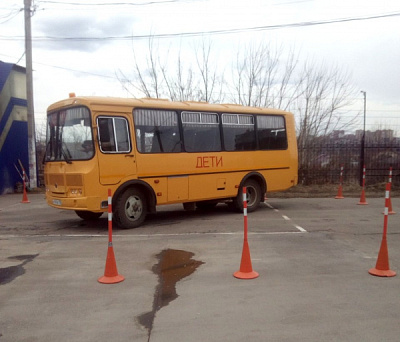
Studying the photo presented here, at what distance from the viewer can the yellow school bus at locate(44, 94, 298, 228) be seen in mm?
8570

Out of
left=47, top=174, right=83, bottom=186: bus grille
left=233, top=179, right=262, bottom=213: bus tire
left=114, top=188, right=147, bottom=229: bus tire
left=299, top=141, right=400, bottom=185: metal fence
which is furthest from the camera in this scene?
left=299, top=141, right=400, bottom=185: metal fence

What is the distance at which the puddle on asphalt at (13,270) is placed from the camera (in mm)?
5625

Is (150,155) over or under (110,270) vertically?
over

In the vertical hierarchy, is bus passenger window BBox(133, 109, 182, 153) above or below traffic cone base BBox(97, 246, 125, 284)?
above

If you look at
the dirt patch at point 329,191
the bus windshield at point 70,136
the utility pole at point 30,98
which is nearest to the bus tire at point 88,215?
the bus windshield at point 70,136

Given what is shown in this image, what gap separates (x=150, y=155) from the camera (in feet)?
30.7

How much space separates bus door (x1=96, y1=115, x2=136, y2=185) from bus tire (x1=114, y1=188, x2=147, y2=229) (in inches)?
18.2

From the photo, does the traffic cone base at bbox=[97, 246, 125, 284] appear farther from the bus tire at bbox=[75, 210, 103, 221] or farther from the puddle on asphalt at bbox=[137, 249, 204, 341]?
the bus tire at bbox=[75, 210, 103, 221]

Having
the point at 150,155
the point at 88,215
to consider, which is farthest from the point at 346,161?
the point at 88,215

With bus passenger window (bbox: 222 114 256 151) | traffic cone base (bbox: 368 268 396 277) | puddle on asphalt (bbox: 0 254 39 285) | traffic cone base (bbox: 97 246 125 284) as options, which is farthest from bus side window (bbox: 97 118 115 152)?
traffic cone base (bbox: 368 268 396 277)

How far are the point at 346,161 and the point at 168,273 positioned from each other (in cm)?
1484

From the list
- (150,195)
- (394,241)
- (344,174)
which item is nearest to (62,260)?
(150,195)

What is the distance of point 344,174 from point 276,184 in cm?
807

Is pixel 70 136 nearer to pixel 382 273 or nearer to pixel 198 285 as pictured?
pixel 198 285
